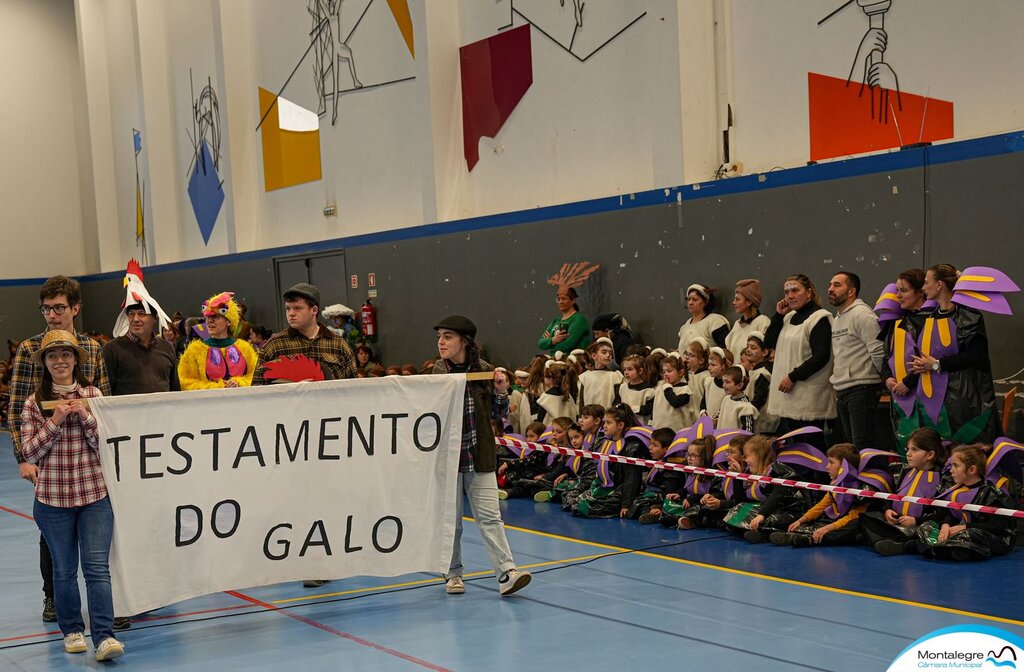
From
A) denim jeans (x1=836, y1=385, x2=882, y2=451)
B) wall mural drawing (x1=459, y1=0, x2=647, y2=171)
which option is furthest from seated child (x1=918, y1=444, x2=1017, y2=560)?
wall mural drawing (x1=459, y1=0, x2=647, y2=171)

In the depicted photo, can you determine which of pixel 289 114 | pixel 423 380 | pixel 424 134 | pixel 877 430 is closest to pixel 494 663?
pixel 423 380

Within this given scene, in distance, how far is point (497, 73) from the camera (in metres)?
14.5

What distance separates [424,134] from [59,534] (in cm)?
1050

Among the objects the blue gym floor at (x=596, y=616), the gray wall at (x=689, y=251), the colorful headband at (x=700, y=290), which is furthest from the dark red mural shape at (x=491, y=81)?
the blue gym floor at (x=596, y=616)

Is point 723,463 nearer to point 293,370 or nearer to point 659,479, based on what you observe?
point 659,479

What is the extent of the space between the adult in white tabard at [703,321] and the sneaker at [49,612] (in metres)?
5.98

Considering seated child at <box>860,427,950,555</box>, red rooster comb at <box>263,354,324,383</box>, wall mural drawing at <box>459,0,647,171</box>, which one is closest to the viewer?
red rooster comb at <box>263,354,324,383</box>

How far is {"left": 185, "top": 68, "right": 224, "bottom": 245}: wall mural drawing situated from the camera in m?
21.4

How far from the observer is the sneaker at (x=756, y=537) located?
8148 mm

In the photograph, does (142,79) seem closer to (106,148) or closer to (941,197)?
(106,148)

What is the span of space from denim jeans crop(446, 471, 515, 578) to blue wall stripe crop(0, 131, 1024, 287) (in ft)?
15.6

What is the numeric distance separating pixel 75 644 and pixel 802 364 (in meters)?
5.80

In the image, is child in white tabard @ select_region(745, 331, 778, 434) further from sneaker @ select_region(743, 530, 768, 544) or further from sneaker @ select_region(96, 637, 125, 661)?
sneaker @ select_region(96, 637, 125, 661)

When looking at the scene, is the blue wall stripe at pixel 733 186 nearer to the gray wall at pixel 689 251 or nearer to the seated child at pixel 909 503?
the gray wall at pixel 689 251
